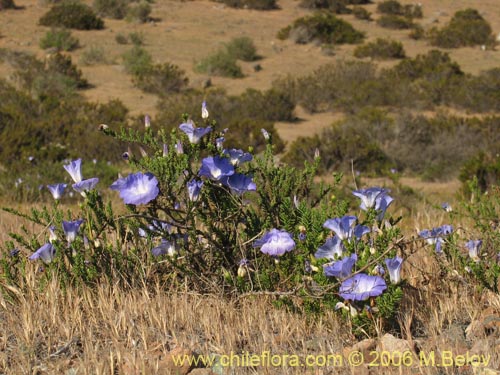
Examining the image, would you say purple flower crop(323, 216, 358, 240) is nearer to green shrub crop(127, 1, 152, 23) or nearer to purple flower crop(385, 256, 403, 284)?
purple flower crop(385, 256, 403, 284)

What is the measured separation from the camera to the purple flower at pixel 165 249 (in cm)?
291

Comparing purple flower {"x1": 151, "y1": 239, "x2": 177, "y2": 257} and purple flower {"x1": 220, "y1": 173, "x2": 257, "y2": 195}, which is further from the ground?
purple flower {"x1": 220, "y1": 173, "x2": 257, "y2": 195}

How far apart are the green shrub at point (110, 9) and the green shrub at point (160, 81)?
10335 mm

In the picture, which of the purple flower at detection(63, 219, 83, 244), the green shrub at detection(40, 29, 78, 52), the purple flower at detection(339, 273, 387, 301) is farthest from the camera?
the green shrub at detection(40, 29, 78, 52)

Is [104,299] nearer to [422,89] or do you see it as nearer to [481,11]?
[422,89]

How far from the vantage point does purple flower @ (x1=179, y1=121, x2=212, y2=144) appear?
9.08 ft

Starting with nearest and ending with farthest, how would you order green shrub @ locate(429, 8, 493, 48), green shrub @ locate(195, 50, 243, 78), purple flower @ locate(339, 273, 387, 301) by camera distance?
1. purple flower @ locate(339, 273, 387, 301)
2. green shrub @ locate(195, 50, 243, 78)
3. green shrub @ locate(429, 8, 493, 48)

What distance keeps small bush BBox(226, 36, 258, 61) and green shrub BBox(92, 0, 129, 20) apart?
808cm

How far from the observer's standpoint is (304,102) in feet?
54.9

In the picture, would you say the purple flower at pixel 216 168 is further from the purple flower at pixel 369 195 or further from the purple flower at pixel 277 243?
the purple flower at pixel 369 195

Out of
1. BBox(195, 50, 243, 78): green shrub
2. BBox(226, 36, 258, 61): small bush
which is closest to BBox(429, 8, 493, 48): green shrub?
BBox(226, 36, 258, 61): small bush

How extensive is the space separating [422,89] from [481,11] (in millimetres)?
15906

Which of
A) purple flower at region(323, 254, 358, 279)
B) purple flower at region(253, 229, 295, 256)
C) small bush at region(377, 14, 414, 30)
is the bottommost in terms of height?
small bush at region(377, 14, 414, 30)

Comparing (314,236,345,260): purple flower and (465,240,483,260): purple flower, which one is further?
(465,240,483,260): purple flower
